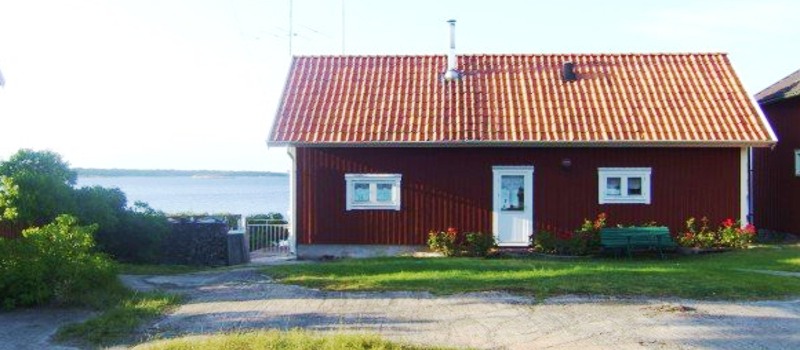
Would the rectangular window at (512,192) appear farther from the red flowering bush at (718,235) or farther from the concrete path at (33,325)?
the concrete path at (33,325)

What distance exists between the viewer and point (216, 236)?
19.7 m

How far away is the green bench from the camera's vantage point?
64.3 feet

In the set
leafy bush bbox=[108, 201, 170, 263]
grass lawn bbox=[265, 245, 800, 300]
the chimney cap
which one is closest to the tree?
leafy bush bbox=[108, 201, 170, 263]

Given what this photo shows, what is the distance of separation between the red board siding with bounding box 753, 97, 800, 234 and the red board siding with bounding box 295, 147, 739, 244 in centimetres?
310

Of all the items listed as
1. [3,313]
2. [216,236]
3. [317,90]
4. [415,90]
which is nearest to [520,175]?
[415,90]

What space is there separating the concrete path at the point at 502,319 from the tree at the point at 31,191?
14.5ft

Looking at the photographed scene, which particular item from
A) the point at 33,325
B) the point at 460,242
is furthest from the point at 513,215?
the point at 33,325

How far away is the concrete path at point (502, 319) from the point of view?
959cm

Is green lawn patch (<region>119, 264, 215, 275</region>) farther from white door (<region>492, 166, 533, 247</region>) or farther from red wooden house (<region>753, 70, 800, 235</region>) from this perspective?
red wooden house (<region>753, 70, 800, 235</region>)

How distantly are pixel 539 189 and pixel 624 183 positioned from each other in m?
2.00

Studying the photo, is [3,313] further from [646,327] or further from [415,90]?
[415,90]

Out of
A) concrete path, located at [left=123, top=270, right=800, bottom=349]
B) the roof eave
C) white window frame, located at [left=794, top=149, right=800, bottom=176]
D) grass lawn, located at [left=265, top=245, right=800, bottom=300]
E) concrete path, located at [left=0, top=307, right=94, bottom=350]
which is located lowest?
concrete path, located at [left=0, top=307, right=94, bottom=350]

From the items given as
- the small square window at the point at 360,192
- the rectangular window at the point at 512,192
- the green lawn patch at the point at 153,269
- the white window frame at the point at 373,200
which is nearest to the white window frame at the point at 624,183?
the rectangular window at the point at 512,192

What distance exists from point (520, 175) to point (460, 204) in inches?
62.2
